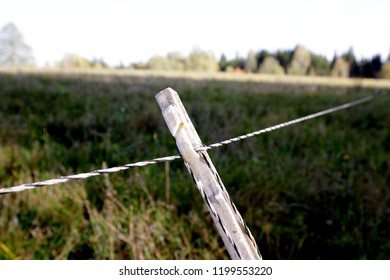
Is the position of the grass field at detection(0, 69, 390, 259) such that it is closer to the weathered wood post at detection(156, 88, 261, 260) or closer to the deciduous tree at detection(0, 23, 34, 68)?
the weathered wood post at detection(156, 88, 261, 260)

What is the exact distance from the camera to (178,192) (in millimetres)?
2619

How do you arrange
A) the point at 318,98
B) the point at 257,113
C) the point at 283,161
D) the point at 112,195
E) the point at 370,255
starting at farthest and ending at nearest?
the point at 318,98 → the point at 257,113 → the point at 283,161 → the point at 112,195 → the point at 370,255

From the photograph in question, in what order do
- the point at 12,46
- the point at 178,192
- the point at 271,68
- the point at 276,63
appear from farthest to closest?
the point at 276,63 < the point at 271,68 < the point at 12,46 < the point at 178,192

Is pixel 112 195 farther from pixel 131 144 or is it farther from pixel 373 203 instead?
pixel 373 203

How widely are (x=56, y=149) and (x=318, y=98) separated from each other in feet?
21.4

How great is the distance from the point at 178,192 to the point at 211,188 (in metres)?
1.83

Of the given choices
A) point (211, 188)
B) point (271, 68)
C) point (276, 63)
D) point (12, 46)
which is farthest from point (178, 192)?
point (276, 63)

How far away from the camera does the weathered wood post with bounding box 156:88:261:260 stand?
83 cm

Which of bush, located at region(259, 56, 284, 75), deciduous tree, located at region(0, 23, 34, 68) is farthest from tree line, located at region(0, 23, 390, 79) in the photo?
deciduous tree, located at region(0, 23, 34, 68)

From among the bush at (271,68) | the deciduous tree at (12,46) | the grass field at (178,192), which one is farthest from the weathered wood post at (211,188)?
the bush at (271,68)

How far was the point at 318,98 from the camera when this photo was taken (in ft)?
25.6

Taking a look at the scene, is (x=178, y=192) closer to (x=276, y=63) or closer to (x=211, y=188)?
(x=211, y=188)
